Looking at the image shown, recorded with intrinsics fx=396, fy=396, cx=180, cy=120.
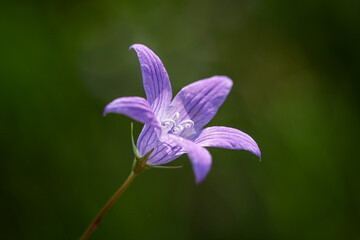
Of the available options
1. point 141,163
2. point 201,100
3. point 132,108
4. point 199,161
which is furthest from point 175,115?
point 199,161

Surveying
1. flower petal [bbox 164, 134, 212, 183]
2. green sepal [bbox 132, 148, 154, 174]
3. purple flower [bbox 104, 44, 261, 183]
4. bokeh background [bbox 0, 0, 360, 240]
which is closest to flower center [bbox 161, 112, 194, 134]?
purple flower [bbox 104, 44, 261, 183]

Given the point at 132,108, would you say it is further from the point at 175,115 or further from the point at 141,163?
the point at 175,115

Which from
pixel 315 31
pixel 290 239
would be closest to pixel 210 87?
pixel 290 239

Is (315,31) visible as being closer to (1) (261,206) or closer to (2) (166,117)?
(1) (261,206)

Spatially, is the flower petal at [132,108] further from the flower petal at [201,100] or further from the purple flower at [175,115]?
the flower petal at [201,100]

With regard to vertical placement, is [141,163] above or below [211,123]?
above

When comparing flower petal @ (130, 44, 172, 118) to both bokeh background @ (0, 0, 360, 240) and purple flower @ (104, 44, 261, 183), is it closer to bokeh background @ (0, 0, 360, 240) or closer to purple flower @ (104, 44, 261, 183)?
purple flower @ (104, 44, 261, 183)
